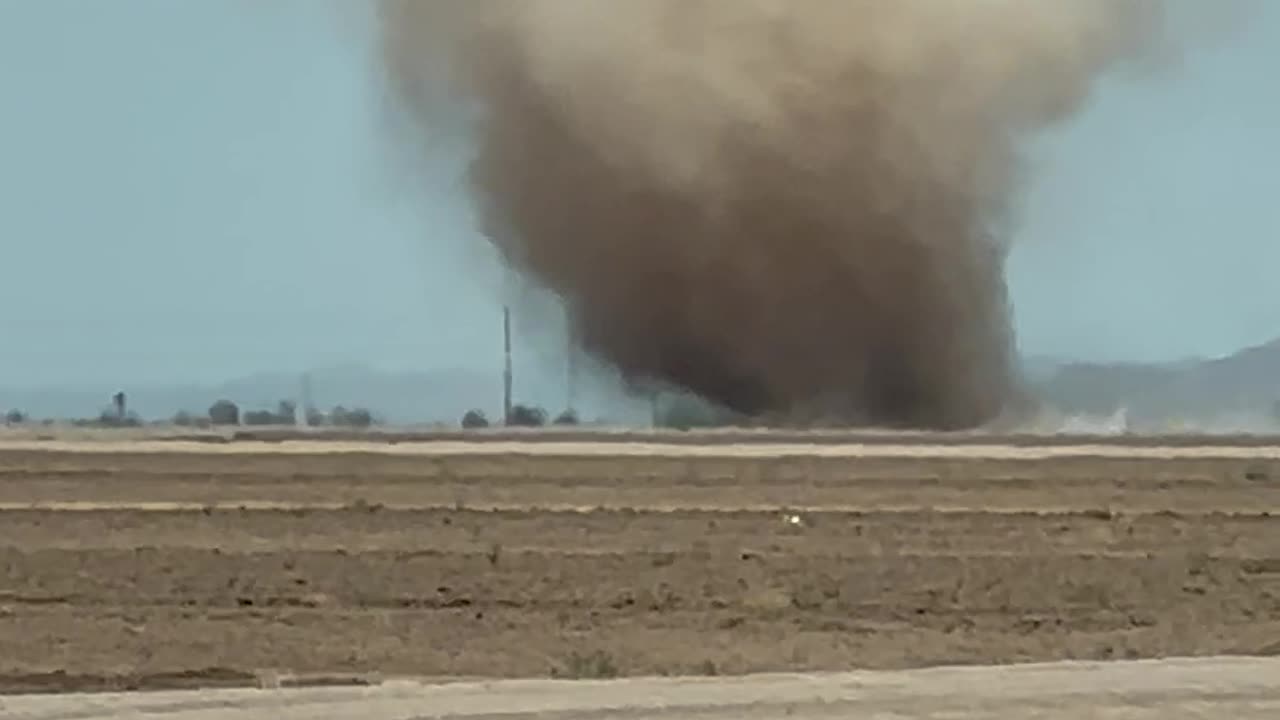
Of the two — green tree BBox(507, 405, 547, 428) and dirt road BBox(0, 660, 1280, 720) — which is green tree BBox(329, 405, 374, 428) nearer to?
green tree BBox(507, 405, 547, 428)

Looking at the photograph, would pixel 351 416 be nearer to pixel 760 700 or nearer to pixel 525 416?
pixel 525 416

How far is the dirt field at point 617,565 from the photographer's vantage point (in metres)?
18.6

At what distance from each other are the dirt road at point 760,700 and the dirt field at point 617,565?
6.62ft

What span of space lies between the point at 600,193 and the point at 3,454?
11.5m

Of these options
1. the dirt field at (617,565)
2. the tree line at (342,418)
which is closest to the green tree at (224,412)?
the tree line at (342,418)

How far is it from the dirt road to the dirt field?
6.62 ft

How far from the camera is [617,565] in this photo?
23.7m

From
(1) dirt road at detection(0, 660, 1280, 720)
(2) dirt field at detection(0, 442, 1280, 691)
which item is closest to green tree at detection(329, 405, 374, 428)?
(2) dirt field at detection(0, 442, 1280, 691)

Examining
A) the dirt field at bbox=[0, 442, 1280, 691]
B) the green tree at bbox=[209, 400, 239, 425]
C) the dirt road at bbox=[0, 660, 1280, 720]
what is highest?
the green tree at bbox=[209, 400, 239, 425]

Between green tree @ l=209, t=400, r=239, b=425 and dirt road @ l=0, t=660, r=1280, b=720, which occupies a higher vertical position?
green tree @ l=209, t=400, r=239, b=425

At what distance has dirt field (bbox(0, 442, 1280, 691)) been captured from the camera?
18.6 m

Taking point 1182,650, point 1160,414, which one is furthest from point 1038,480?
point 1160,414

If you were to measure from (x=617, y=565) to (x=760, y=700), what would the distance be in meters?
9.61

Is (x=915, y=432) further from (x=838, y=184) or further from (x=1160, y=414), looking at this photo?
(x=1160, y=414)
